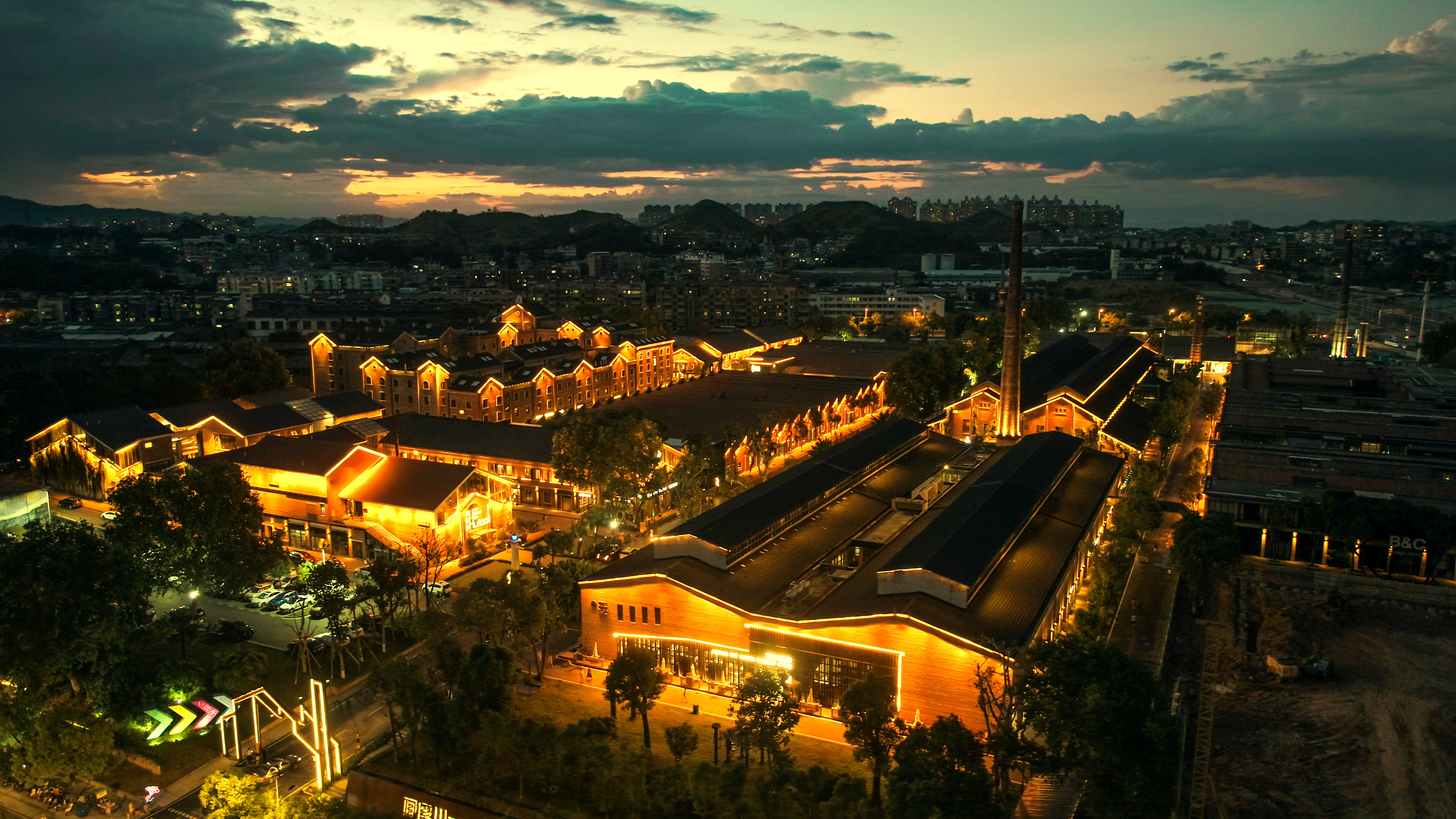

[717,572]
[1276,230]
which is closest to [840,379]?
[717,572]

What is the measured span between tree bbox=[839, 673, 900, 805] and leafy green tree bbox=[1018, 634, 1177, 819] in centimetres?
201

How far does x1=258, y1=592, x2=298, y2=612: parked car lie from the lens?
20992 mm

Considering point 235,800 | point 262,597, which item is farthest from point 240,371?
point 235,800

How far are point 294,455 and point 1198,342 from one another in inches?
2033

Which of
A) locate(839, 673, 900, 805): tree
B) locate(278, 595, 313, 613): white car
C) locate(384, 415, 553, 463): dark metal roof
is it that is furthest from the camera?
locate(384, 415, 553, 463): dark metal roof

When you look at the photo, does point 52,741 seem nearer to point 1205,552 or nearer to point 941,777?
point 941,777

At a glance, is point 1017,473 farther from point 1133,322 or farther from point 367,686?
point 1133,322

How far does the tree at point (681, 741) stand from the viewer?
13.8 meters

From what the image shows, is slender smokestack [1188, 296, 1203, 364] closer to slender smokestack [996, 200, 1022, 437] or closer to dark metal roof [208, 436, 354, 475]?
Answer: slender smokestack [996, 200, 1022, 437]

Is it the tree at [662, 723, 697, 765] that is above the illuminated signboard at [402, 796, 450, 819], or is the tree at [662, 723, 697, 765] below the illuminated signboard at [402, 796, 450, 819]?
above

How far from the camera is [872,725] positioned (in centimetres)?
1318

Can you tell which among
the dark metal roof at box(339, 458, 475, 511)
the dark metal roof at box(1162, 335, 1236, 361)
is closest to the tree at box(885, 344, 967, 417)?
the dark metal roof at box(1162, 335, 1236, 361)

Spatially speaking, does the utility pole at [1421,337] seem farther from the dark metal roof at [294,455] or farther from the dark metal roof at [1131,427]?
the dark metal roof at [294,455]

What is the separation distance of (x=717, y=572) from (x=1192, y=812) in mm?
Result: 8921
